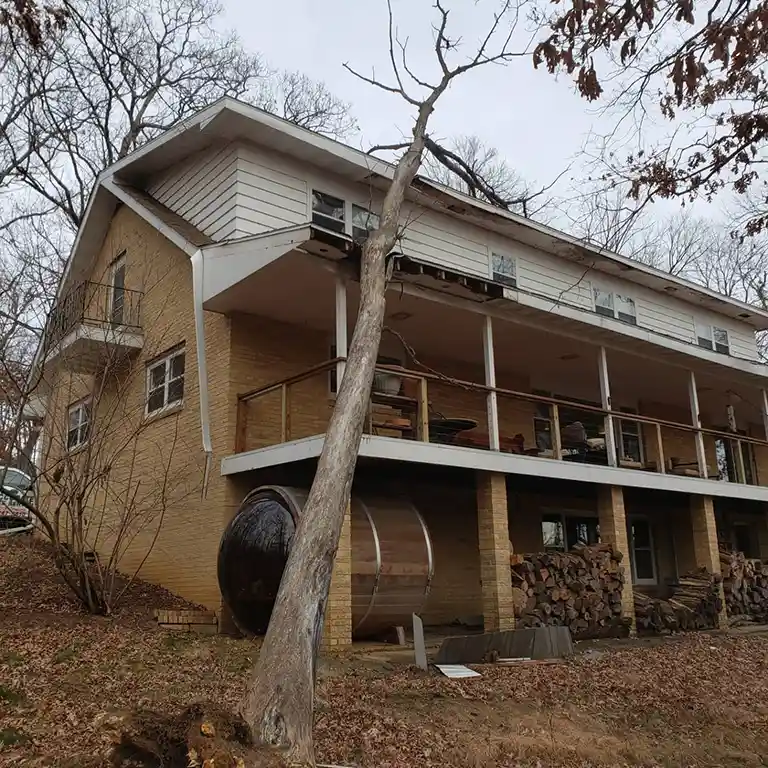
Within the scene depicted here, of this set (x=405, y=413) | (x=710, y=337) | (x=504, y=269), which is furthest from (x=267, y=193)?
(x=710, y=337)

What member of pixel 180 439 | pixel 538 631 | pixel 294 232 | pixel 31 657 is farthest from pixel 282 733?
pixel 180 439

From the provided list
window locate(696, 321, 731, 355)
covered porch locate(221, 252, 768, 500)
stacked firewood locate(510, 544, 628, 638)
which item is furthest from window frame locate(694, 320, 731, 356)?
stacked firewood locate(510, 544, 628, 638)

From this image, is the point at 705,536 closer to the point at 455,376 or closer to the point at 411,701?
the point at 455,376

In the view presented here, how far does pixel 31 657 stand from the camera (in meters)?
9.36

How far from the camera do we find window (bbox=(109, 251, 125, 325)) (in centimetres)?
1735

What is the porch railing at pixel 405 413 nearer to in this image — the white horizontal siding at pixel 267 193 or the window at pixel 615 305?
the white horizontal siding at pixel 267 193

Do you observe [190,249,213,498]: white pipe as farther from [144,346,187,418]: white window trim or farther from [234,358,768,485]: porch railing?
[144,346,187,418]: white window trim

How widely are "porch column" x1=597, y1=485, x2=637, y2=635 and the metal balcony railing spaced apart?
31.4 ft

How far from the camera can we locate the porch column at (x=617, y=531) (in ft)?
46.9

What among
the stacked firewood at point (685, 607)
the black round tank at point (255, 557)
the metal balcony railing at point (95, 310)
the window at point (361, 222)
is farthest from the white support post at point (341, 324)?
the stacked firewood at point (685, 607)

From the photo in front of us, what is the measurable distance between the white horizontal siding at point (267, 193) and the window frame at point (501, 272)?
187 inches

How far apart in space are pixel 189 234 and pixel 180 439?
3601 millimetres

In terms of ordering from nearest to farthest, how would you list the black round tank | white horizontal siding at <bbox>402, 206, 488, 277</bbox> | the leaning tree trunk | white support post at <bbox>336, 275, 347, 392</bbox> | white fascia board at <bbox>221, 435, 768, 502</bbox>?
the leaning tree trunk < the black round tank < white fascia board at <bbox>221, 435, 768, 502</bbox> < white support post at <bbox>336, 275, 347, 392</bbox> < white horizontal siding at <bbox>402, 206, 488, 277</bbox>

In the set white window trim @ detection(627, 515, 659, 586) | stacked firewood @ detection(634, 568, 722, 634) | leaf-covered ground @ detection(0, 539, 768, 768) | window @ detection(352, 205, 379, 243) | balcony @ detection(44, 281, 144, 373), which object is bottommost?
leaf-covered ground @ detection(0, 539, 768, 768)
